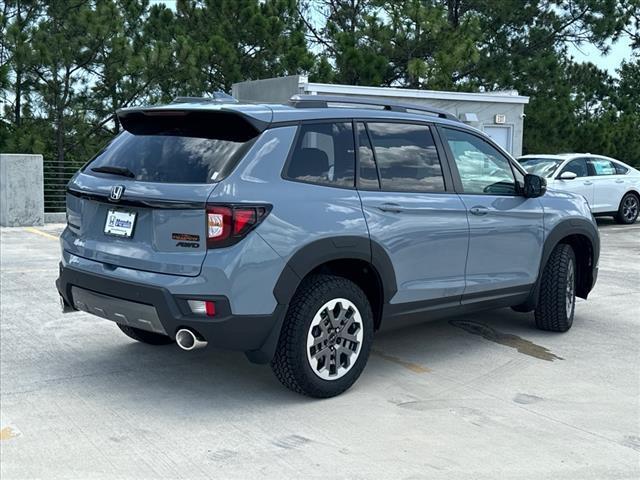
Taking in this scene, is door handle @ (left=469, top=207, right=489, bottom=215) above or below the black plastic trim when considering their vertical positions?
above

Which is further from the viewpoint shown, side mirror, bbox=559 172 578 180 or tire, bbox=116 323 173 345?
side mirror, bbox=559 172 578 180

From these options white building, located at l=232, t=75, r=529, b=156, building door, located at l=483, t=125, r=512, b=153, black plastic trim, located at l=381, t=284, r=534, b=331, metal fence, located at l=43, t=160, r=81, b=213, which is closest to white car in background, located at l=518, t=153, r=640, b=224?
white building, located at l=232, t=75, r=529, b=156

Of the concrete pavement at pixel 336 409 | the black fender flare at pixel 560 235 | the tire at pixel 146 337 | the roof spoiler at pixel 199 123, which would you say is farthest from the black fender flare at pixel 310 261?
the black fender flare at pixel 560 235

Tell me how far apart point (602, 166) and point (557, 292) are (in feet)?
34.8

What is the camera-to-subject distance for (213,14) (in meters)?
23.5

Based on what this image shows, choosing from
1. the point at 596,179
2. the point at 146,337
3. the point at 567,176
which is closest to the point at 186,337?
the point at 146,337

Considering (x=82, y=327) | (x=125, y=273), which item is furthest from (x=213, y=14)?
(x=125, y=273)

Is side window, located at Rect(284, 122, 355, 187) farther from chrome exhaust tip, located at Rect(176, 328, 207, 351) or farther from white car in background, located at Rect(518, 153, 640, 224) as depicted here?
white car in background, located at Rect(518, 153, 640, 224)

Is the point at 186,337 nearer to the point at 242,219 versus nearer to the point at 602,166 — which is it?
the point at 242,219

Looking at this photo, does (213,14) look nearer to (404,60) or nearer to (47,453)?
(404,60)

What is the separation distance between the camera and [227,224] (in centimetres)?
441

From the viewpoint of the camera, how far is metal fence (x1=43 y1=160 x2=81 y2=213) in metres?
16.8

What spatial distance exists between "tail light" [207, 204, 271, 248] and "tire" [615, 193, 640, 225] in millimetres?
13968

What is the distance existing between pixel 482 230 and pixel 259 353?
6.81 ft
